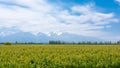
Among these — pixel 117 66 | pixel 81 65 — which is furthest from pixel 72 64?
pixel 117 66

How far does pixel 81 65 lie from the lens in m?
19.5

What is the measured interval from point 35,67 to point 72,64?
9.33 ft

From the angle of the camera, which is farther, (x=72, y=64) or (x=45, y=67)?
(x=72, y=64)

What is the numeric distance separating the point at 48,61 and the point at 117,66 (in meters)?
5.00

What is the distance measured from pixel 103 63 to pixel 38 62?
468cm

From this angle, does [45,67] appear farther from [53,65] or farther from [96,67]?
[96,67]

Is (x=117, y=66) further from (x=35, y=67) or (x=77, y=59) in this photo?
(x=35, y=67)

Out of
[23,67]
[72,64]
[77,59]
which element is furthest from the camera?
[77,59]

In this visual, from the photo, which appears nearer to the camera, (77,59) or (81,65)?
(81,65)

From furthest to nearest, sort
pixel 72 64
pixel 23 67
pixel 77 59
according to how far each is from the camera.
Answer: pixel 77 59 → pixel 72 64 → pixel 23 67

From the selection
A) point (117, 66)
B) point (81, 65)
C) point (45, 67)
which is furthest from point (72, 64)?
point (117, 66)

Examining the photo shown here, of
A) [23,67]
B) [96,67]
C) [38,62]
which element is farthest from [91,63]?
[23,67]

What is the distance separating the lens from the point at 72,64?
19391 mm

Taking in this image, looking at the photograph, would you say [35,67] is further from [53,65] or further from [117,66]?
[117,66]
